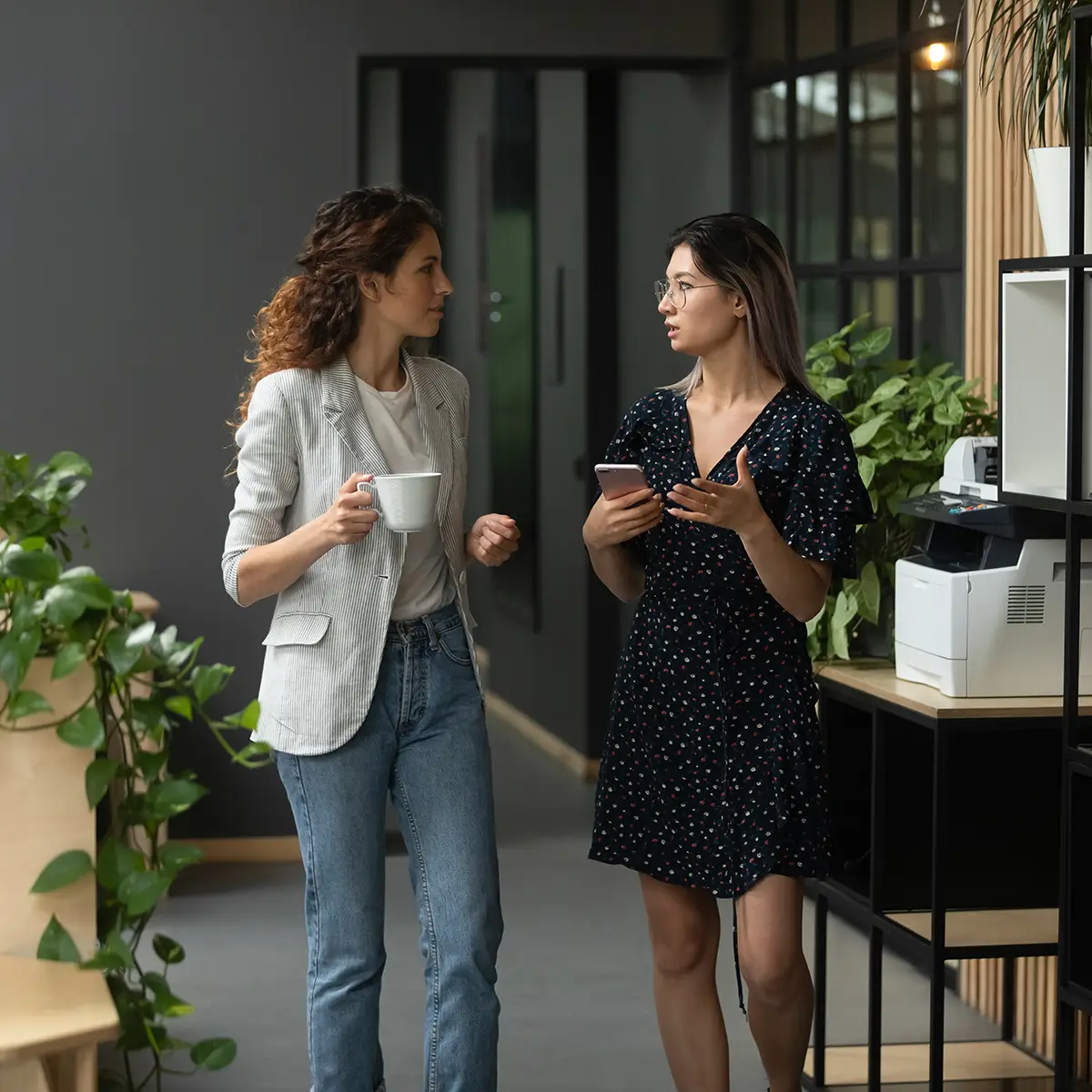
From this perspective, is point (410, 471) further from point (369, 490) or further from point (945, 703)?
point (945, 703)

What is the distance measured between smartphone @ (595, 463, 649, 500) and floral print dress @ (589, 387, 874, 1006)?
0.13m

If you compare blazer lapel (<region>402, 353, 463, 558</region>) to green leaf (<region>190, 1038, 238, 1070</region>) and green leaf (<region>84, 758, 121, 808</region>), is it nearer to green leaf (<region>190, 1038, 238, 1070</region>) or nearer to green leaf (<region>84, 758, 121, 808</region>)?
green leaf (<region>84, 758, 121, 808</region>)

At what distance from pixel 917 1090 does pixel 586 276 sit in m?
3.56

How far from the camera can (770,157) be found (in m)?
5.31

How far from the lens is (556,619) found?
21.8 feet

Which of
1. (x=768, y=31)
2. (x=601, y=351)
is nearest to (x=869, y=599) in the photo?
(x=768, y=31)

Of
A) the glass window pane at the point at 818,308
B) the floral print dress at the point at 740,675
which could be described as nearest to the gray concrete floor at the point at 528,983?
the floral print dress at the point at 740,675

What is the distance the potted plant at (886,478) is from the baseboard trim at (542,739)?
2.56 meters

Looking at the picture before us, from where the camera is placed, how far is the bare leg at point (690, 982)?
8.56ft

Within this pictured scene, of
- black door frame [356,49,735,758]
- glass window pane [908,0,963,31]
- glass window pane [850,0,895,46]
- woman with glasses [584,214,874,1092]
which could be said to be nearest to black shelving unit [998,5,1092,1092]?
woman with glasses [584,214,874,1092]

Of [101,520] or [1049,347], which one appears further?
[101,520]

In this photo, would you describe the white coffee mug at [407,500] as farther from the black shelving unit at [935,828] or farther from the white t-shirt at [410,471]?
the black shelving unit at [935,828]

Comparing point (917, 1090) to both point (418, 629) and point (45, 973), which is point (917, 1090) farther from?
point (45, 973)

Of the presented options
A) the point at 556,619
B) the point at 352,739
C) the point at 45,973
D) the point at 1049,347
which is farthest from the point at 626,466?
the point at 556,619
